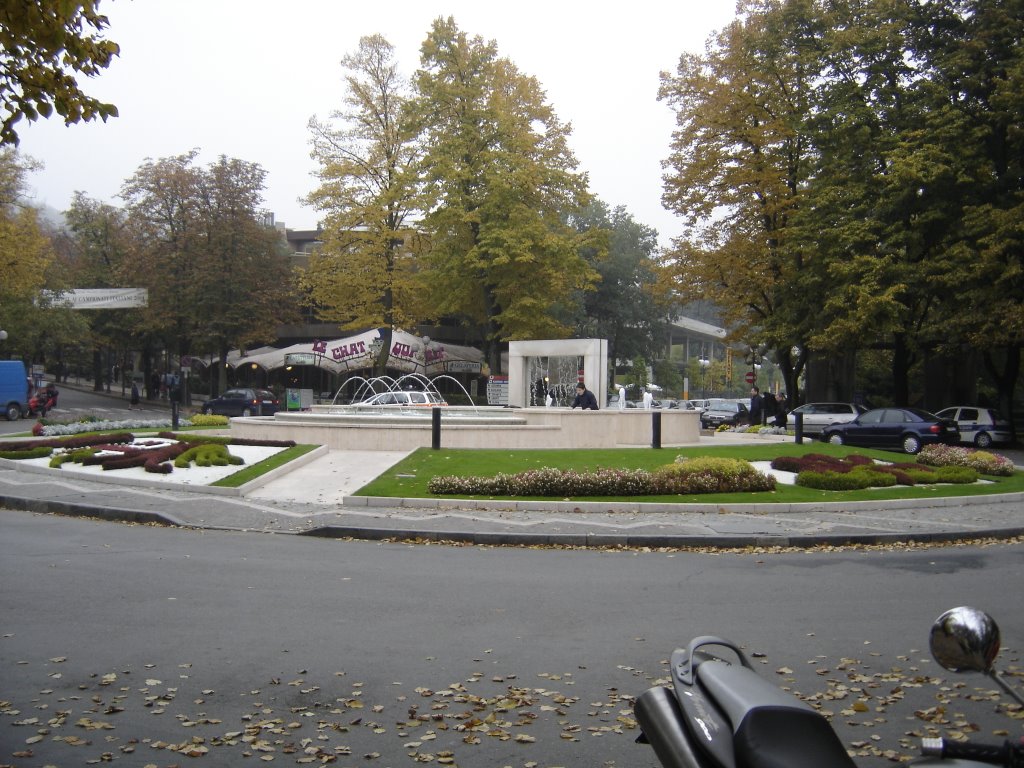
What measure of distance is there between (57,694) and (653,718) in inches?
162

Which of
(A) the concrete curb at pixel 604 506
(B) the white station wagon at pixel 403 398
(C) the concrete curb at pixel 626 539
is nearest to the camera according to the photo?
(C) the concrete curb at pixel 626 539

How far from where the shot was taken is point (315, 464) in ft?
67.2

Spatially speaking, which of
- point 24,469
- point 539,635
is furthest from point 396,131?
point 539,635

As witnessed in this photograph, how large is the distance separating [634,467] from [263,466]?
7.72m

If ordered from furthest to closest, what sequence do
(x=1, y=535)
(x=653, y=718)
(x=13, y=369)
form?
(x=13, y=369) < (x=1, y=535) < (x=653, y=718)

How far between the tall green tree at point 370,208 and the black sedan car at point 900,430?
73.2 feet

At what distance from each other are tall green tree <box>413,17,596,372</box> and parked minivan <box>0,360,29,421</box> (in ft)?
66.5

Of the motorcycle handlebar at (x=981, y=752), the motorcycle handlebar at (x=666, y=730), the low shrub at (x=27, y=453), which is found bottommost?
the low shrub at (x=27, y=453)

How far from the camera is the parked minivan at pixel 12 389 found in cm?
4316

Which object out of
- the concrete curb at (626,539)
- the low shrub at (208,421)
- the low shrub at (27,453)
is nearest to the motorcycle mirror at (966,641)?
the concrete curb at (626,539)

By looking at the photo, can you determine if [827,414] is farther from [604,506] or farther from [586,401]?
[604,506]

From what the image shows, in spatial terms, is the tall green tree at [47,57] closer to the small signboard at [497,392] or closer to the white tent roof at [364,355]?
the small signboard at [497,392]

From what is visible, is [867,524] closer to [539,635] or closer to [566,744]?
[539,635]

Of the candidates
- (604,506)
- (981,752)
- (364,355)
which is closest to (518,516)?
(604,506)
